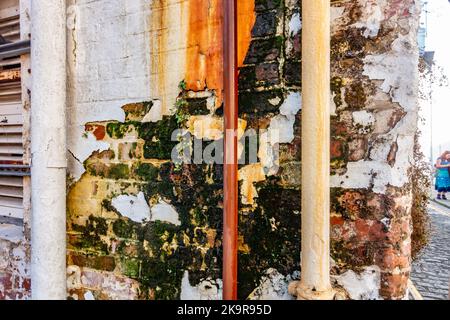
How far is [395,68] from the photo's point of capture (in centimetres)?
132

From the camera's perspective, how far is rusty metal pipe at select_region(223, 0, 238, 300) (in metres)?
1.50

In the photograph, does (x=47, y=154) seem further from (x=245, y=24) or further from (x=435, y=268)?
(x=435, y=268)

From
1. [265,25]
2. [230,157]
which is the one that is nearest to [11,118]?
[230,157]

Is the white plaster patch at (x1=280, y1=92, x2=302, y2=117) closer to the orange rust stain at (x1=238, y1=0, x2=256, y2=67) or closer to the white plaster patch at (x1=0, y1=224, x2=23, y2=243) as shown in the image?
the orange rust stain at (x1=238, y1=0, x2=256, y2=67)

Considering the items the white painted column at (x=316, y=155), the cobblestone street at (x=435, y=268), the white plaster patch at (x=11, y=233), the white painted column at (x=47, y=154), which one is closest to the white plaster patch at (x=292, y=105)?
the white painted column at (x=316, y=155)

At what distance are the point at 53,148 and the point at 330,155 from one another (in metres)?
1.55

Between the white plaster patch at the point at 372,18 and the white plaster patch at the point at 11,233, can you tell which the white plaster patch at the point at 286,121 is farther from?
the white plaster patch at the point at 11,233

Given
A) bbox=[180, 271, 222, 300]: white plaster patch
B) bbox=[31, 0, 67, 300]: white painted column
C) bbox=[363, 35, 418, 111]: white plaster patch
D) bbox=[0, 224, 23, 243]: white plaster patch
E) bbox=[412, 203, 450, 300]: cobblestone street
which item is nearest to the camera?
bbox=[363, 35, 418, 111]: white plaster patch

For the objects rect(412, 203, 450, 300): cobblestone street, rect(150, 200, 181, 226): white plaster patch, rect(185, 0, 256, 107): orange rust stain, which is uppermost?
rect(185, 0, 256, 107): orange rust stain

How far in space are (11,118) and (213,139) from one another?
1.60 metres

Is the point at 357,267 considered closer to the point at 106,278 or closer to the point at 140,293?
the point at 140,293

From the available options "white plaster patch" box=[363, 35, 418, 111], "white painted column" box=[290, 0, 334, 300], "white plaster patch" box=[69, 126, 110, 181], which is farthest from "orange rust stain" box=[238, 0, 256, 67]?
"white plaster patch" box=[69, 126, 110, 181]

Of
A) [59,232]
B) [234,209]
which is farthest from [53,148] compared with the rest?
[234,209]

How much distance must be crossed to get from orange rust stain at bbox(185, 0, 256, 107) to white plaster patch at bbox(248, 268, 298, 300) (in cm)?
87
